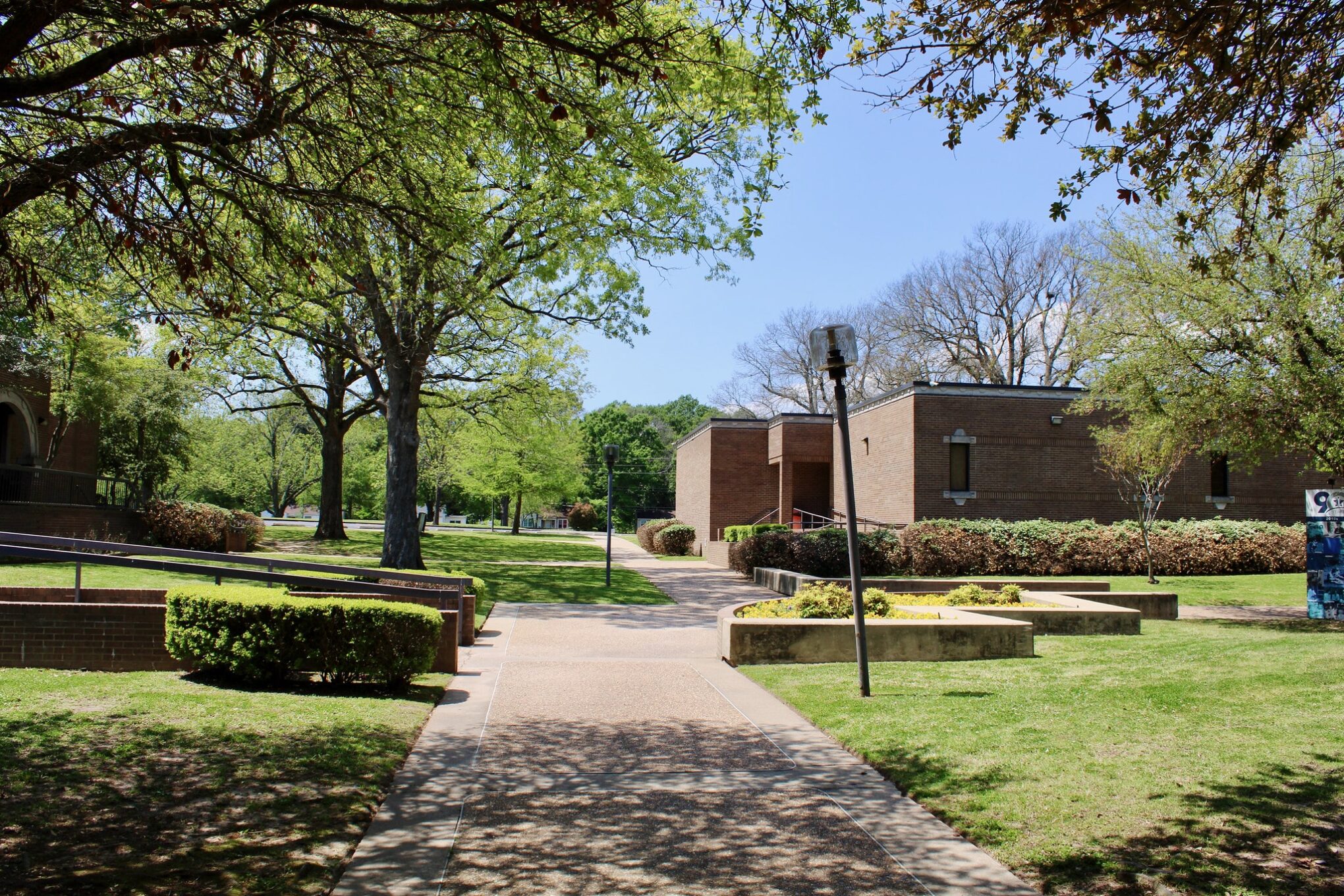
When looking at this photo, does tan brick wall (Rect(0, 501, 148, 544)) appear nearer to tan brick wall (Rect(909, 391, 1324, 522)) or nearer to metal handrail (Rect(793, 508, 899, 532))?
metal handrail (Rect(793, 508, 899, 532))

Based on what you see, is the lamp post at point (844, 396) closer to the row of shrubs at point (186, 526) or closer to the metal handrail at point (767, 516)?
the row of shrubs at point (186, 526)

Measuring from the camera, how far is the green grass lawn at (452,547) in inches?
1176

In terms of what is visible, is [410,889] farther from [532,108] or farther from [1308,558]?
[1308,558]

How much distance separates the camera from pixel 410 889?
4.05 meters

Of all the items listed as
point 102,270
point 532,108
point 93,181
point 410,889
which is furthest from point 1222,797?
point 102,270

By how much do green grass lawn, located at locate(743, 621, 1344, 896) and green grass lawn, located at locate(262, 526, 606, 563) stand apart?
21.7m

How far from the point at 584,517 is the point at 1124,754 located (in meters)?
71.7

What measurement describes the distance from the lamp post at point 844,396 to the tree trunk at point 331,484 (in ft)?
92.2

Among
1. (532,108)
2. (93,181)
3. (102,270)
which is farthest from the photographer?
(102,270)

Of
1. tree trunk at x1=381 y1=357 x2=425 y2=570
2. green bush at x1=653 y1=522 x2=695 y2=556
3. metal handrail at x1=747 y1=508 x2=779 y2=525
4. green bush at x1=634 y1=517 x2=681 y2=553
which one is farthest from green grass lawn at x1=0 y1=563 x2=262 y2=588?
green bush at x1=634 y1=517 x2=681 y2=553

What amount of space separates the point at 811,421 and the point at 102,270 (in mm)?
Answer: 27556

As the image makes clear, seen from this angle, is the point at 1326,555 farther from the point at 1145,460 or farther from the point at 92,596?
the point at 92,596

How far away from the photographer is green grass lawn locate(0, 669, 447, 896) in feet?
13.2

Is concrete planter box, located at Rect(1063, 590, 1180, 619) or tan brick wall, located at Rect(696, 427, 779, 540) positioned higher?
tan brick wall, located at Rect(696, 427, 779, 540)
